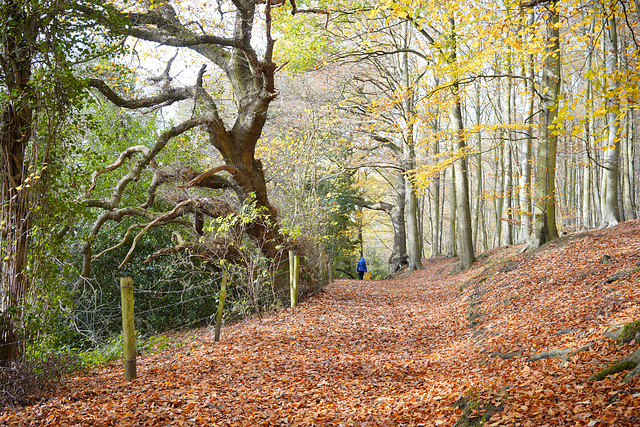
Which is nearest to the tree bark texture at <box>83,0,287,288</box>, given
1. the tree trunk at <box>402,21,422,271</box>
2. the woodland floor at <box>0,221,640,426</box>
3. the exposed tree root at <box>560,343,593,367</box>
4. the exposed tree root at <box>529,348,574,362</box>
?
the woodland floor at <box>0,221,640,426</box>

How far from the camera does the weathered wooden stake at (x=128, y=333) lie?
526 centimetres

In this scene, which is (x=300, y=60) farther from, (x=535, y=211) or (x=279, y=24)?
(x=535, y=211)

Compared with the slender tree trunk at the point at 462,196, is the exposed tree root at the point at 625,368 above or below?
below

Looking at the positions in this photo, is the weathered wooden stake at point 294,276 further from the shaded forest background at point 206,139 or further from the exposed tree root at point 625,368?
the exposed tree root at point 625,368

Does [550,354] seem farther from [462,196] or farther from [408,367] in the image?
[462,196]

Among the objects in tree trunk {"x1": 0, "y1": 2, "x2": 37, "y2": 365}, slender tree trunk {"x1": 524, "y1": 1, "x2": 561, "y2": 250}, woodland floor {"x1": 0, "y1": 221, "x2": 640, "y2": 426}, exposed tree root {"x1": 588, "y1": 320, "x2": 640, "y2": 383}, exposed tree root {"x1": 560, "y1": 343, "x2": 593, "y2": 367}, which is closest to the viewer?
exposed tree root {"x1": 588, "y1": 320, "x2": 640, "y2": 383}

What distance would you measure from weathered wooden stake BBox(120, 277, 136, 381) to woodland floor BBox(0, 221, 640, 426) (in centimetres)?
16

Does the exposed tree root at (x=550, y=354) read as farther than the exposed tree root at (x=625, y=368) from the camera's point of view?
Yes

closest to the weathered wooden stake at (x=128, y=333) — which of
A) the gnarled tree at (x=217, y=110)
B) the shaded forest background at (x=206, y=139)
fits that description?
the shaded forest background at (x=206, y=139)

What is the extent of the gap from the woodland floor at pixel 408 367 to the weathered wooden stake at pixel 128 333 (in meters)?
0.16

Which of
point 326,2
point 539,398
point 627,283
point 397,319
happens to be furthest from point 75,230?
point 627,283

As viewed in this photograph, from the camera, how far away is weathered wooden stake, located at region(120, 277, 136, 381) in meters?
5.26

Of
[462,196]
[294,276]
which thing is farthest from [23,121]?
[462,196]

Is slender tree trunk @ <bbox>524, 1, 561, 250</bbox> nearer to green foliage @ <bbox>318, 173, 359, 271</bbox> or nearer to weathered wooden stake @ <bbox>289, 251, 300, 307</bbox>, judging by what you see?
weathered wooden stake @ <bbox>289, 251, 300, 307</bbox>
